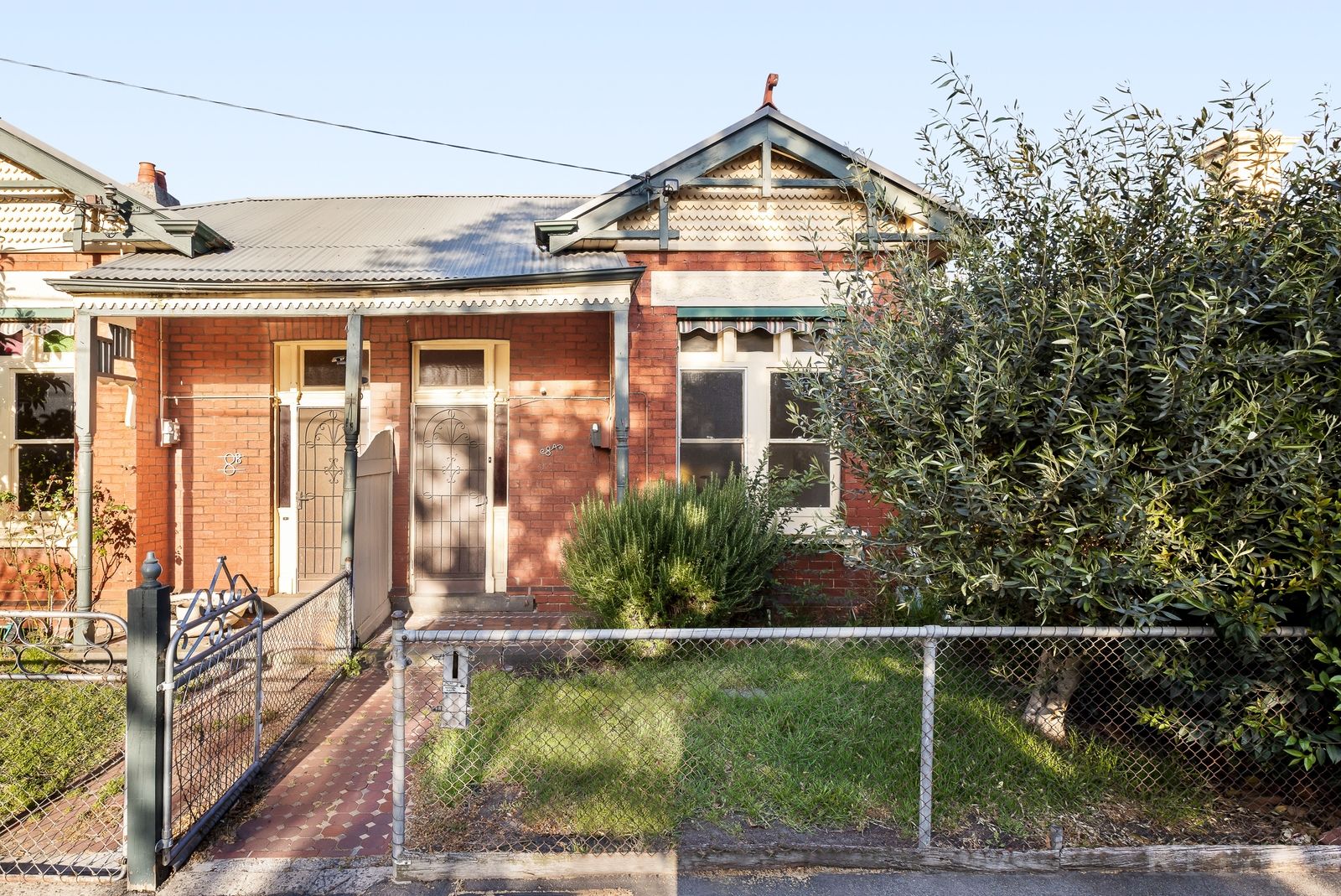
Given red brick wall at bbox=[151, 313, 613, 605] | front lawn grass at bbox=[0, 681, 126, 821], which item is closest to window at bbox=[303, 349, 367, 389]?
red brick wall at bbox=[151, 313, 613, 605]

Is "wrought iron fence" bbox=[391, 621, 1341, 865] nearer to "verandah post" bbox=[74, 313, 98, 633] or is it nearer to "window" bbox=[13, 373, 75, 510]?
"verandah post" bbox=[74, 313, 98, 633]

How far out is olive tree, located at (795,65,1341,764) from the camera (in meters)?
3.66

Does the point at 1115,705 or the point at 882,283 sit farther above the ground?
the point at 882,283

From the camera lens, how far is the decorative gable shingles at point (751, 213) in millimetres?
8047

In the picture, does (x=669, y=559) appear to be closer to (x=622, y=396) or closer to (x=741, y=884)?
(x=622, y=396)

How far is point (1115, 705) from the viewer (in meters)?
4.88

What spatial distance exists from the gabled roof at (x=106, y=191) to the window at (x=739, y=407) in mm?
5109

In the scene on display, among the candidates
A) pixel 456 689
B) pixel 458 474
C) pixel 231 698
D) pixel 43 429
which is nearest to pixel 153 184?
pixel 43 429

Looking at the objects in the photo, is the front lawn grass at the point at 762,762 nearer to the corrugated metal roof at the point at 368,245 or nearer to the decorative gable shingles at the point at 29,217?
the corrugated metal roof at the point at 368,245

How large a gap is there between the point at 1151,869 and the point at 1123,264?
3050 mm

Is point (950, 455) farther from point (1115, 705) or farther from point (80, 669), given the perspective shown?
→ point (80, 669)

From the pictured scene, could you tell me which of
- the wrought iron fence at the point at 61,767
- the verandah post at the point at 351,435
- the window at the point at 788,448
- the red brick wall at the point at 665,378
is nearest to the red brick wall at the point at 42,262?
the verandah post at the point at 351,435

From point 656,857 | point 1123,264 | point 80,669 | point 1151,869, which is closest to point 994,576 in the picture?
point 1151,869

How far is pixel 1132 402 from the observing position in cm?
395
